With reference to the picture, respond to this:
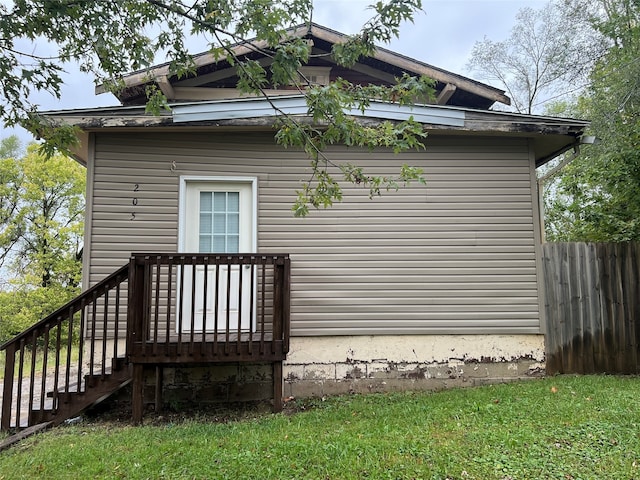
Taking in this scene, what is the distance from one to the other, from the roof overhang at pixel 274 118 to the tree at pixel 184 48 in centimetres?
111

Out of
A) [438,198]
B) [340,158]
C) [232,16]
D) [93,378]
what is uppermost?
[232,16]

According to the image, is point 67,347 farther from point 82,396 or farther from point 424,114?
point 424,114

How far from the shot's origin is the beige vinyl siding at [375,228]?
209 inches

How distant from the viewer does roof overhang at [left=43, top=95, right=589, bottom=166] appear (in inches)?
198

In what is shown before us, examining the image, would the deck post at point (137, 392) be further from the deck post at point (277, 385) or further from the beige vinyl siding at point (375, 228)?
the beige vinyl siding at point (375, 228)

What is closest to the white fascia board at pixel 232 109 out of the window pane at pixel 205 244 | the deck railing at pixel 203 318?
the window pane at pixel 205 244

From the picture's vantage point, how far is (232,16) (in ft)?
10.5

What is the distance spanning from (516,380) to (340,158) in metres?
3.54

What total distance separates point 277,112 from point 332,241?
1.70m

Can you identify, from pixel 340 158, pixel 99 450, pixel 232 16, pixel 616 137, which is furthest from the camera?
pixel 616 137

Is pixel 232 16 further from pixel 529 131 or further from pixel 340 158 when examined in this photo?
pixel 529 131

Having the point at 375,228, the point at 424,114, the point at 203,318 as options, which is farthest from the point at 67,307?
the point at 424,114

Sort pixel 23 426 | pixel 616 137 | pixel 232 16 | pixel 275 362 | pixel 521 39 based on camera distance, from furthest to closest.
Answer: pixel 521 39 → pixel 616 137 → pixel 275 362 → pixel 23 426 → pixel 232 16

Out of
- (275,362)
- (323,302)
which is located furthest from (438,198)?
(275,362)
